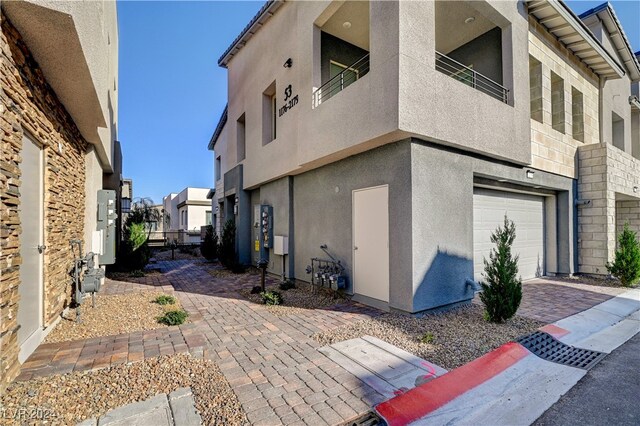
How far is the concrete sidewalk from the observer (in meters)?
2.67

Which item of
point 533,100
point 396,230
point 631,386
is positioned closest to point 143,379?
point 396,230

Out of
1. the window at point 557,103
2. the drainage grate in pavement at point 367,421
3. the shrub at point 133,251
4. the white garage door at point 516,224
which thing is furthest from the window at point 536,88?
the shrub at point 133,251

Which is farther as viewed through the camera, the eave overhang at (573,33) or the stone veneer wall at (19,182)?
the eave overhang at (573,33)

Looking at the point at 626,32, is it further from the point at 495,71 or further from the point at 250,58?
the point at 250,58

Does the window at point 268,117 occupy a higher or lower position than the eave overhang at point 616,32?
lower

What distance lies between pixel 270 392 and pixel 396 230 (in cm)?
346

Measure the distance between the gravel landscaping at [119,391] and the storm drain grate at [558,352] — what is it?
3979 millimetres

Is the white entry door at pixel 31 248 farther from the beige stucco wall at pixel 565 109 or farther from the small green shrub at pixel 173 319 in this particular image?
the beige stucco wall at pixel 565 109

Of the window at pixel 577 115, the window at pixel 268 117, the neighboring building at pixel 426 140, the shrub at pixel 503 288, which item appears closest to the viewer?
the shrub at pixel 503 288

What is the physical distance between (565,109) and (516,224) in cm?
424

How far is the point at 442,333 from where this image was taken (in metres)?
4.52

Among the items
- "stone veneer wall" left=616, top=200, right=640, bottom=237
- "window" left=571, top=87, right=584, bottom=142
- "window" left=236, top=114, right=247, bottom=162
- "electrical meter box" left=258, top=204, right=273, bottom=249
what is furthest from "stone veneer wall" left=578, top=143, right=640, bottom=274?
"window" left=236, top=114, right=247, bottom=162

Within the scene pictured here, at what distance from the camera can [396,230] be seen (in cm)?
545

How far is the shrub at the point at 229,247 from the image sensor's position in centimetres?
1120
